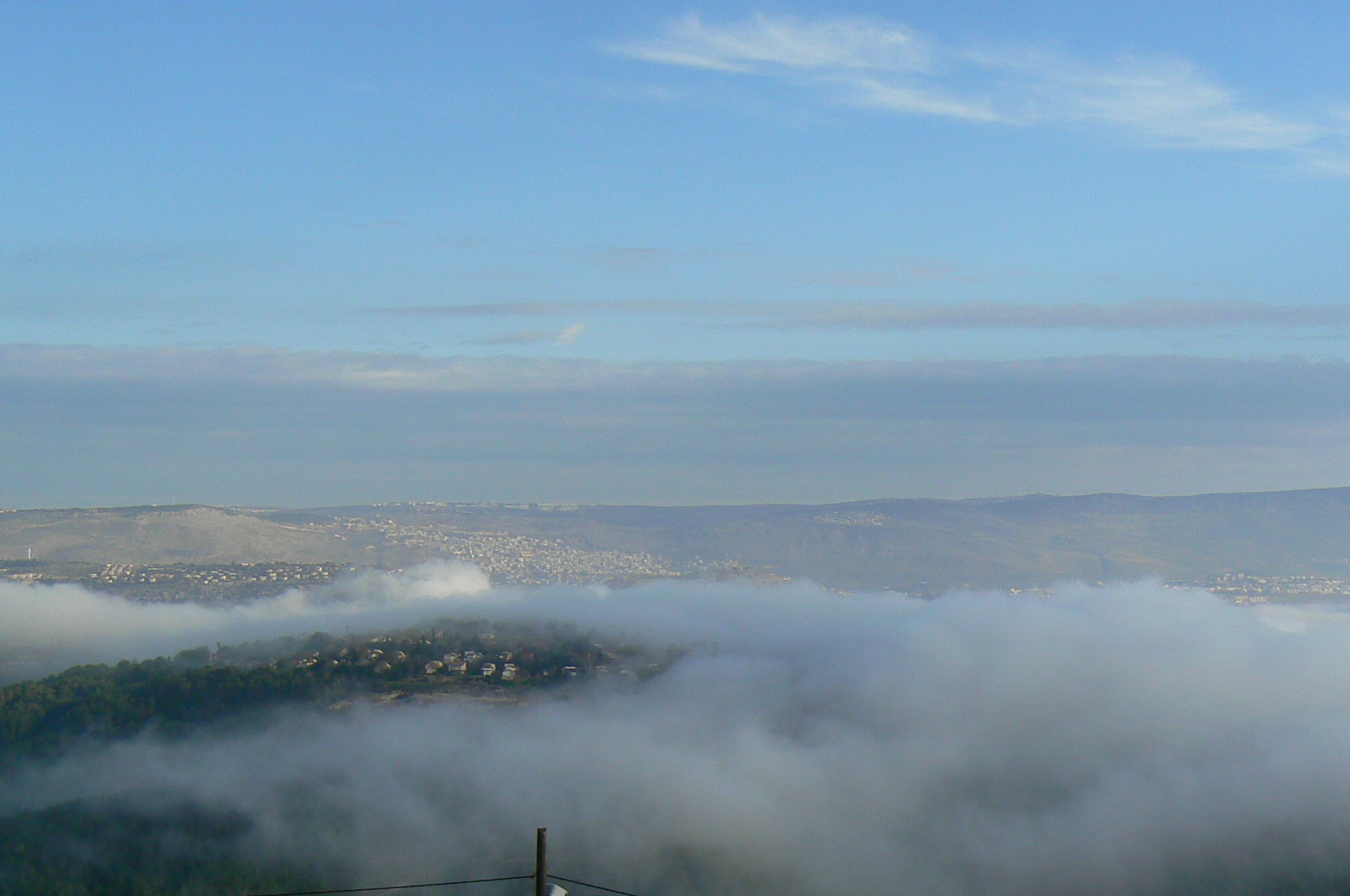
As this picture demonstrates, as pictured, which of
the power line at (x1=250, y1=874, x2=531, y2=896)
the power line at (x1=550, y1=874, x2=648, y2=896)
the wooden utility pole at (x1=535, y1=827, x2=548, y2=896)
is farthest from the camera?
the power line at (x1=550, y1=874, x2=648, y2=896)

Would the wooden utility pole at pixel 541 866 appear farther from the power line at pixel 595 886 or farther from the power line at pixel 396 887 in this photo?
the power line at pixel 595 886

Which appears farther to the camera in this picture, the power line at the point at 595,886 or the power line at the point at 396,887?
the power line at the point at 595,886

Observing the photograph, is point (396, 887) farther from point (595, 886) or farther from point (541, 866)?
point (541, 866)

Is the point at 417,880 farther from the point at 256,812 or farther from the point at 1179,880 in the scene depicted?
the point at 1179,880

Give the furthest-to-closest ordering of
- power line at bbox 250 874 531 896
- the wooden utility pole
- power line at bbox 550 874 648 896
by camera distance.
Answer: power line at bbox 550 874 648 896
power line at bbox 250 874 531 896
the wooden utility pole

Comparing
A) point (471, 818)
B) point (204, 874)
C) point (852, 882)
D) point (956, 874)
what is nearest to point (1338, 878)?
point (956, 874)

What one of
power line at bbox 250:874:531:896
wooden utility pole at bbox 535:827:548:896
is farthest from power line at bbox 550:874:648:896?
wooden utility pole at bbox 535:827:548:896

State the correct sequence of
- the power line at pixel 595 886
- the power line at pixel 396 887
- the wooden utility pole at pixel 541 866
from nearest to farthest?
the wooden utility pole at pixel 541 866
the power line at pixel 396 887
the power line at pixel 595 886


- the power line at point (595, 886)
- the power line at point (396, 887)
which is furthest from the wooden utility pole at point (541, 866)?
the power line at point (595, 886)

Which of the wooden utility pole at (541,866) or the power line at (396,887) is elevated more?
the wooden utility pole at (541,866)

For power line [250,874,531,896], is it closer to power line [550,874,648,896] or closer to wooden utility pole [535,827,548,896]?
wooden utility pole [535,827,548,896]

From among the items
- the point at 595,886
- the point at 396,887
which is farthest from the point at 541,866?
the point at 595,886

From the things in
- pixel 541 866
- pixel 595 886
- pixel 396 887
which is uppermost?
pixel 541 866

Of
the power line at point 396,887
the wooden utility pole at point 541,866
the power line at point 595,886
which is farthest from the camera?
the power line at point 595,886
